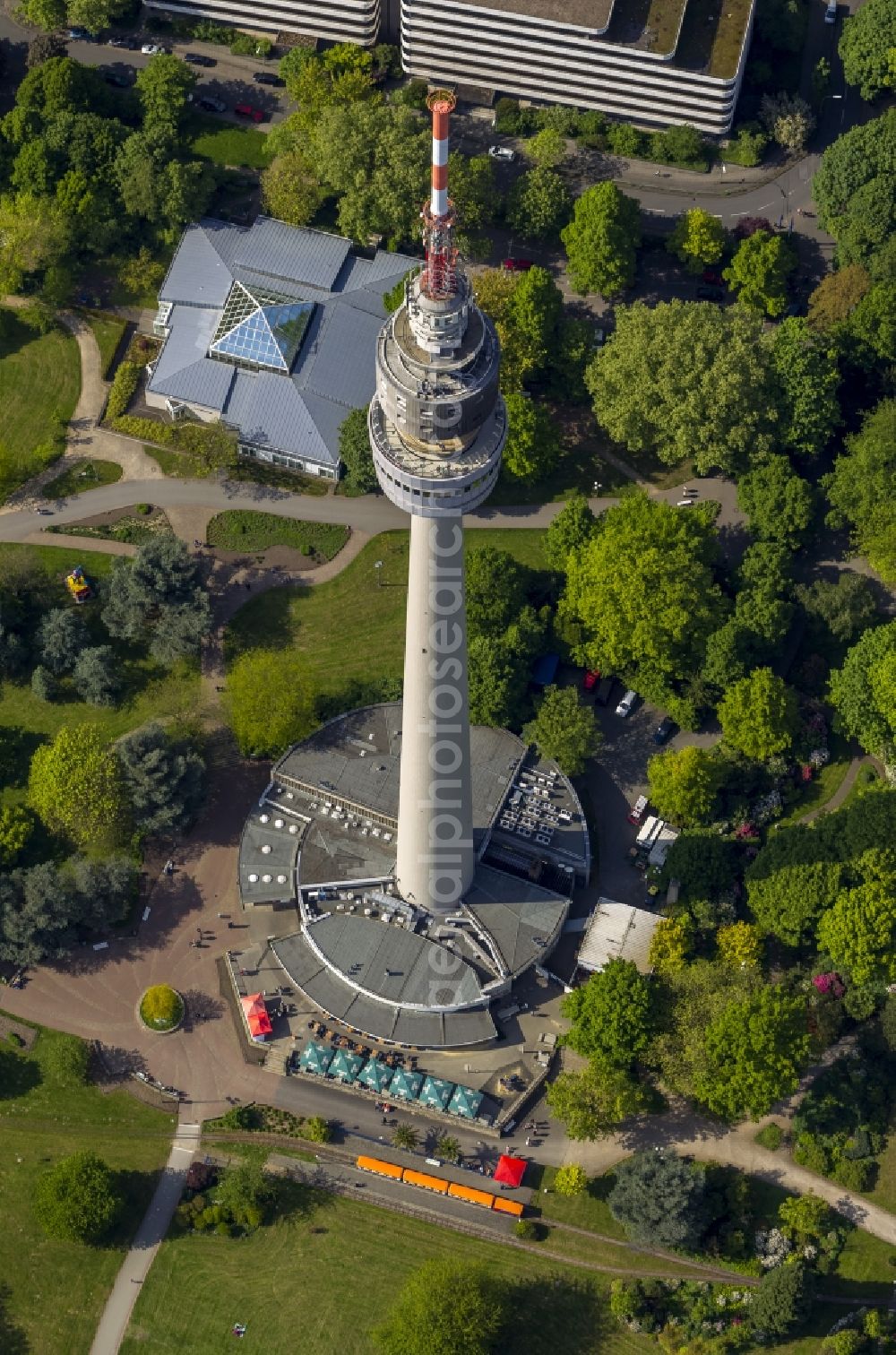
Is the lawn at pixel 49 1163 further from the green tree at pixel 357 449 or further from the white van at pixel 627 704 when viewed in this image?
the green tree at pixel 357 449

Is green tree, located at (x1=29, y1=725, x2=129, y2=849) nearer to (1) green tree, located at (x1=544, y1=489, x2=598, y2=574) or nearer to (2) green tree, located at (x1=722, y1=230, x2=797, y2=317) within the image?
(1) green tree, located at (x1=544, y1=489, x2=598, y2=574)

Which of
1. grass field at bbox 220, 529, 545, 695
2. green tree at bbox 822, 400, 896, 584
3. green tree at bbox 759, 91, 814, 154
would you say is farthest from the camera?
green tree at bbox 759, 91, 814, 154

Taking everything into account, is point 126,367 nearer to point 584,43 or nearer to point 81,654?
point 81,654

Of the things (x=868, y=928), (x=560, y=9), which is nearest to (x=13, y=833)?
(x=868, y=928)

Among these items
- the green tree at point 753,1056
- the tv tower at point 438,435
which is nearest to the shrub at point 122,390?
the tv tower at point 438,435

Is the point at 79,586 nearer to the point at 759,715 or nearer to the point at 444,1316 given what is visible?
the point at 759,715

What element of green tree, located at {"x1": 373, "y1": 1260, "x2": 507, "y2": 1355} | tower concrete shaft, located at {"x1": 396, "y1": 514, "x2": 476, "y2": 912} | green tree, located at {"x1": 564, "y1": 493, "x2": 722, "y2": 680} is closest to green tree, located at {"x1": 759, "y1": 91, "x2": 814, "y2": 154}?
green tree, located at {"x1": 564, "y1": 493, "x2": 722, "y2": 680}
